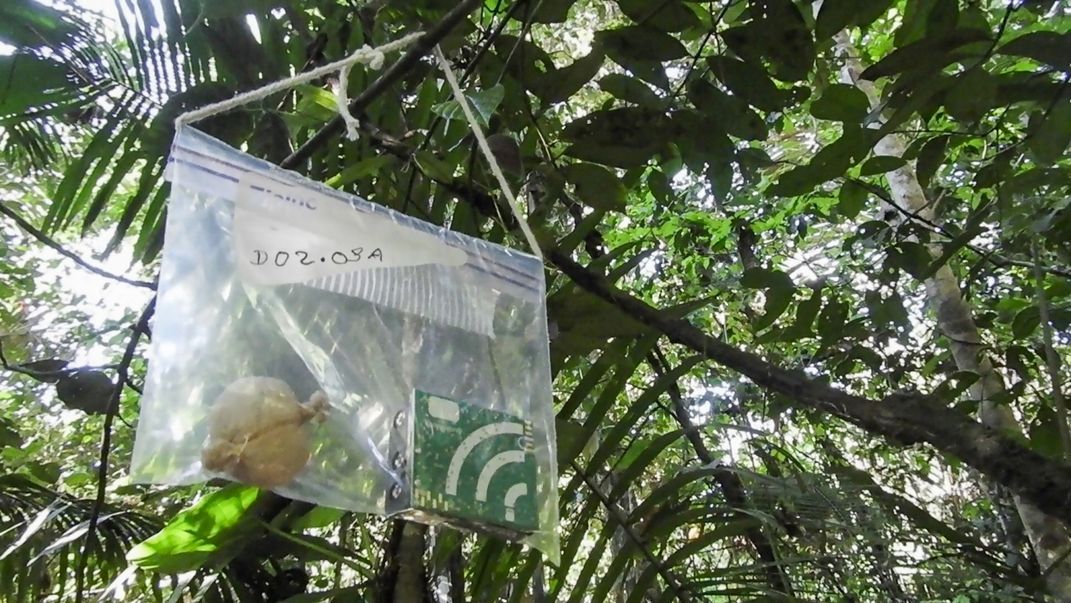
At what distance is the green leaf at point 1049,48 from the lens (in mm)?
715

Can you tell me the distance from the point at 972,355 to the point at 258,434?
1.46 m

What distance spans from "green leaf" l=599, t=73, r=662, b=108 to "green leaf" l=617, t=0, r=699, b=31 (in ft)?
0.18

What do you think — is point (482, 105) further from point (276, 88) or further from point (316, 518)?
point (316, 518)

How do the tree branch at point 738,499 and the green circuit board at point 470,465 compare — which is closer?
the green circuit board at point 470,465

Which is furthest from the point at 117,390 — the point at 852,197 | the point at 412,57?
the point at 852,197

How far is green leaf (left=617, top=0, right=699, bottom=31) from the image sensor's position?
0.79 meters

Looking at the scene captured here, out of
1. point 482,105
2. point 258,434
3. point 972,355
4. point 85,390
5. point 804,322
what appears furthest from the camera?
point 972,355

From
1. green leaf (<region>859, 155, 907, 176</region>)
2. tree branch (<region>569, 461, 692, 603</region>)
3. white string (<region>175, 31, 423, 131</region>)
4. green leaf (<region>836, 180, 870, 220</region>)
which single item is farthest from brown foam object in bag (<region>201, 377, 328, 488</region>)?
green leaf (<region>836, 180, 870, 220</region>)

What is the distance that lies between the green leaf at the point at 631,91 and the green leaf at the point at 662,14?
0.18ft

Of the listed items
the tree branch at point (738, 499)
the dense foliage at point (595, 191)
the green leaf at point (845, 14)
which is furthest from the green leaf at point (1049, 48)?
the tree branch at point (738, 499)

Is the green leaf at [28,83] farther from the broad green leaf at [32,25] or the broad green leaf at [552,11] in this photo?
the broad green leaf at [552,11]

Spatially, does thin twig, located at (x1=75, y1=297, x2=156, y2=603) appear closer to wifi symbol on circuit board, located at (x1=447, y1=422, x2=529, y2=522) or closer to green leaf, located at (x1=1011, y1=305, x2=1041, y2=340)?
wifi symbol on circuit board, located at (x1=447, y1=422, x2=529, y2=522)

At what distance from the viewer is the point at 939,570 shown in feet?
2.66

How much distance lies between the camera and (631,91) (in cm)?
82
